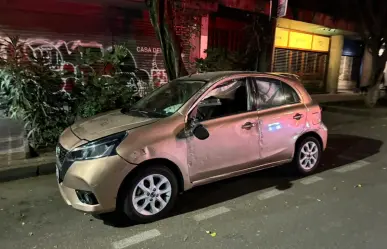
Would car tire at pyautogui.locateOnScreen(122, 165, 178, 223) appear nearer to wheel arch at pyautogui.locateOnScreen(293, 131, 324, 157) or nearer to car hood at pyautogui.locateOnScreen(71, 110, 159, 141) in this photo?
car hood at pyautogui.locateOnScreen(71, 110, 159, 141)

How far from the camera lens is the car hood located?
385 centimetres

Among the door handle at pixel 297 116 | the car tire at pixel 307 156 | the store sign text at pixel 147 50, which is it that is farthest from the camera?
the store sign text at pixel 147 50

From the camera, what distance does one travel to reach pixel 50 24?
363 inches

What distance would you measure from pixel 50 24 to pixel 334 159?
7675 millimetres

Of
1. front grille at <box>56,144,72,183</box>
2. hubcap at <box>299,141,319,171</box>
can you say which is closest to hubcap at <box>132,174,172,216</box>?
front grille at <box>56,144,72,183</box>

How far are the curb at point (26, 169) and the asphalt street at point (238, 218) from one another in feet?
0.60

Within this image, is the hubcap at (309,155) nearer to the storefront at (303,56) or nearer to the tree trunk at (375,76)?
the tree trunk at (375,76)

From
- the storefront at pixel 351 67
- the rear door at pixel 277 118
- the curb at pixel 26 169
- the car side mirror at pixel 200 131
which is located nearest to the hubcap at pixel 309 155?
the rear door at pixel 277 118

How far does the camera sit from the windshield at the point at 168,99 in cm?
433

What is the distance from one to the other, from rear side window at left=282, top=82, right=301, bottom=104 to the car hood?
215 cm

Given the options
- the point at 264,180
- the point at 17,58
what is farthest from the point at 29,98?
the point at 264,180

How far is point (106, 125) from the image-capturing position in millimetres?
4066

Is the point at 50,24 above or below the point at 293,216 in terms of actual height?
above

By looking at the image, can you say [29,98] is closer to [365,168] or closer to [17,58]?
[17,58]
